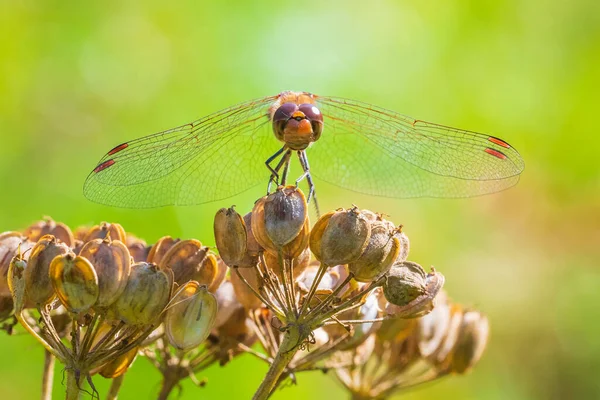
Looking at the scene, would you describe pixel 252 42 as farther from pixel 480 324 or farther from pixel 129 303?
pixel 129 303

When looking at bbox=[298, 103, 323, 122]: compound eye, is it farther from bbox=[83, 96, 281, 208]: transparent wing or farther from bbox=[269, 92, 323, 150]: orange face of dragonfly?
bbox=[83, 96, 281, 208]: transparent wing

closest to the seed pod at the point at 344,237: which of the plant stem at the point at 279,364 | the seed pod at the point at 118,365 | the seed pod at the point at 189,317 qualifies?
the plant stem at the point at 279,364

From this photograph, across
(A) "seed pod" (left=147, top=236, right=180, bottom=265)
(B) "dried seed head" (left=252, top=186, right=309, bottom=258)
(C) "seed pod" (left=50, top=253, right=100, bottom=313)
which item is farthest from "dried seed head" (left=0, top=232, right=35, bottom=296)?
(B) "dried seed head" (left=252, top=186, right=309, bottom=258)

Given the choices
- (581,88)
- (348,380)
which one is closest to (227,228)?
(348,380)

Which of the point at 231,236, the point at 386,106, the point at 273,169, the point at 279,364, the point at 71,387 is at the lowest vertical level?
the point at 71,387

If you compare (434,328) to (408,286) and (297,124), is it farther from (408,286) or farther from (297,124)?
(297,124)

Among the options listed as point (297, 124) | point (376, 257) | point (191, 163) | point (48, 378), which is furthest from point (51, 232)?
point (297, 124)
